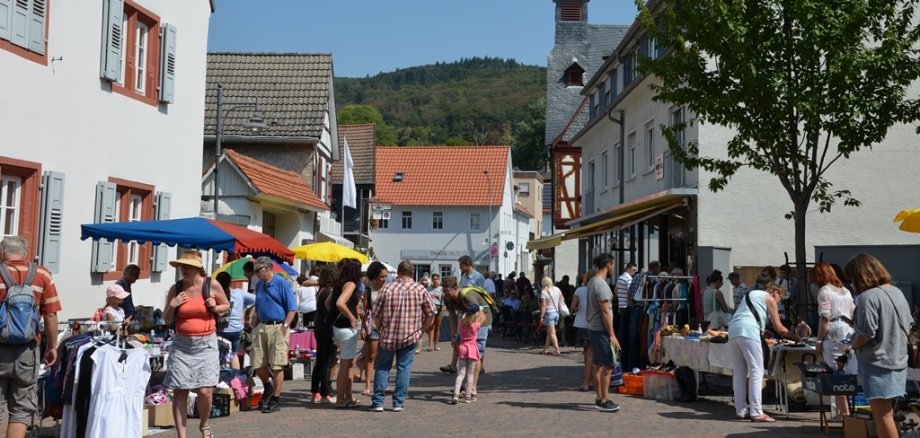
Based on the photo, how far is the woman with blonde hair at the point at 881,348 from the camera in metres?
8.15

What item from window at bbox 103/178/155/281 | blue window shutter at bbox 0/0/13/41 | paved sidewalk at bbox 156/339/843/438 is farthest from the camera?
window at bbox 103/178/155/281

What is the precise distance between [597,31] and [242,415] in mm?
44566

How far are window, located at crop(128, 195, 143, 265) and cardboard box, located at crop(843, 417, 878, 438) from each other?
12.1m

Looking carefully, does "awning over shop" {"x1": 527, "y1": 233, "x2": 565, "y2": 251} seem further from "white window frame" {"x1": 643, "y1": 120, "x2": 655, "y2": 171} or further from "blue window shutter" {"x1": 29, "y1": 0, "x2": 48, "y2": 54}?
"blue window shutter" {"x1": 29, "y1": 0, "x2": 48, "y2": 54}

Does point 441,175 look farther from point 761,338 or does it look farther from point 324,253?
point 761,338

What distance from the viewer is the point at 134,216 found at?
17609 mm

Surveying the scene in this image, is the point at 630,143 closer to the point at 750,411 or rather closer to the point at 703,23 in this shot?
the point at 703,23

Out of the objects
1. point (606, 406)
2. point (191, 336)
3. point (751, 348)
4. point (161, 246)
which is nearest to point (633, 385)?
point (606, 406)

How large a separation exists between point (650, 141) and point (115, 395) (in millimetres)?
20306

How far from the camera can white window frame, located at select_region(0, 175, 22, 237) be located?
1342 centimetres

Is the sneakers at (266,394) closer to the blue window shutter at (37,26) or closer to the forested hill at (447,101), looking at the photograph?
the blue window shutter at (37,26)

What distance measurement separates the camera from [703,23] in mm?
14117

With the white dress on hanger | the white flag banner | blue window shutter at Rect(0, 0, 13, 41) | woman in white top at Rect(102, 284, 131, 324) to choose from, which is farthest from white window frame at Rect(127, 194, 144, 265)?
the white flag banner

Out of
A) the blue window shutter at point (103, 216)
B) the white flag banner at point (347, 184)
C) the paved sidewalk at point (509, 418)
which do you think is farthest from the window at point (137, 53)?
the white flag banner at point (347, 184)
